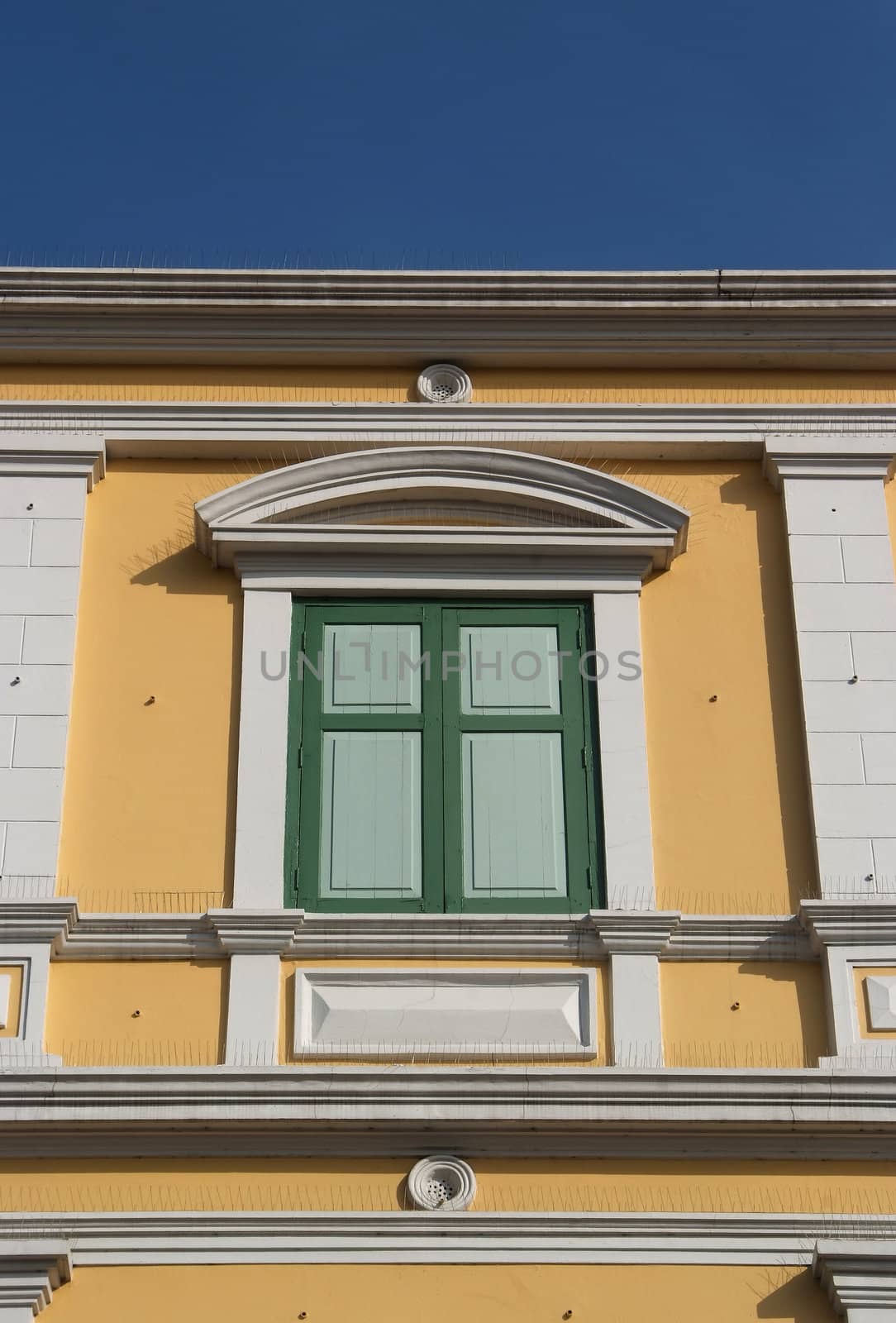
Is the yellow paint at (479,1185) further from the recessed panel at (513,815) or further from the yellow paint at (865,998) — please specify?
the recessed panel at (513,815)

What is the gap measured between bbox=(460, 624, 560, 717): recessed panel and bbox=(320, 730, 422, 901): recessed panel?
404 millimetres

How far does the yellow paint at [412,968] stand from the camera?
9.65 m

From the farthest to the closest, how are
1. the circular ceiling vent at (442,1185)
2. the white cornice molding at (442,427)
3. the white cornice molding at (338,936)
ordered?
1. the white cornice molding at (442,427)
2. the white cornice molding at (338,936)
3. the circular ceiling vent at (442,1185)

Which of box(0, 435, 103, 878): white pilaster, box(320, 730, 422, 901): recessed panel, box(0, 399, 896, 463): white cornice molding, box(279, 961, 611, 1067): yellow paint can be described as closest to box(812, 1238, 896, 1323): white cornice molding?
box(279, 961, 611, 1067): yellow paint

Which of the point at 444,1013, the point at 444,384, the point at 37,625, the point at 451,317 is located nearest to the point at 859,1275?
the point at 444,1013

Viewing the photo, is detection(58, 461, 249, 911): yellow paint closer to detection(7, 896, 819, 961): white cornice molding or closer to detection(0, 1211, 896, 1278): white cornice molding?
detection(7, 896, 819, 961): white cornice molding

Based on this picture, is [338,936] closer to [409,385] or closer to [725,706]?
[725,706]

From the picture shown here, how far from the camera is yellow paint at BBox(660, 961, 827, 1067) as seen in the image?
31.7 ft

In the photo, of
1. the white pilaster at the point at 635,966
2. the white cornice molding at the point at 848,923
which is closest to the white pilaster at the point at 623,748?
the white pilaster at the point at 635,966

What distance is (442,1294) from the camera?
29.5 feet

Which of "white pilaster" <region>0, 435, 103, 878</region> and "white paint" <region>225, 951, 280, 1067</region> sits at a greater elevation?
"white pilaster" <region>0, 435, 103, 878</region>

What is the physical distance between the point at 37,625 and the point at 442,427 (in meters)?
2.37

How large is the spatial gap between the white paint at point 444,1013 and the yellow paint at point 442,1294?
979 millimetres

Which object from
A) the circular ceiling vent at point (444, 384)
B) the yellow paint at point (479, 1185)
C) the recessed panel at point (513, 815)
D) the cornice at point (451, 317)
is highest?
the cornice at point (451, 317)
